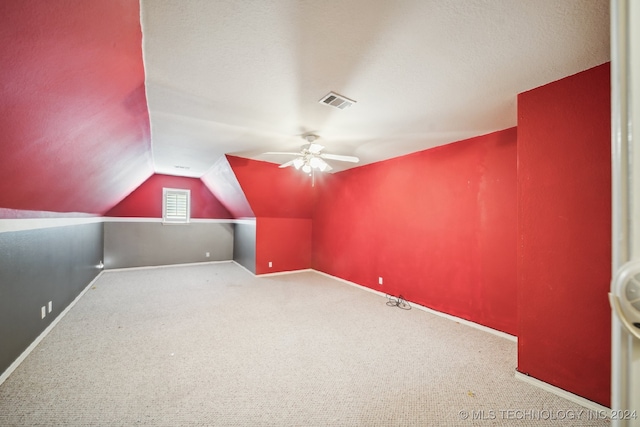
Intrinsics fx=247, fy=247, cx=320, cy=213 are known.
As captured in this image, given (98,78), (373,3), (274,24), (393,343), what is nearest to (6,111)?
(98,78)

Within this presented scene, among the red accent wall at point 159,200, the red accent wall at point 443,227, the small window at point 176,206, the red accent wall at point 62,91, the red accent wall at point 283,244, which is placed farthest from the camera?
the small window at point 176,206

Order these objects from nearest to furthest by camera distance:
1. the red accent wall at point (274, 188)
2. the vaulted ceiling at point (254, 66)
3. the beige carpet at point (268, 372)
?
the vaulted ceiling at point (254, 66) < the beige carpet at point (268, 372) < the red accent wall at point (274, 188)

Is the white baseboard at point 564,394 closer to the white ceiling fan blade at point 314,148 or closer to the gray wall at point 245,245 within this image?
the white ceiling fan blade at point 314,148

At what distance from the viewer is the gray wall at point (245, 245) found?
544 centimetres

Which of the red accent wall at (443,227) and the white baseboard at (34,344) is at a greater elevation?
the red accent wall at (443,227)

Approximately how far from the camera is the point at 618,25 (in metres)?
0.41

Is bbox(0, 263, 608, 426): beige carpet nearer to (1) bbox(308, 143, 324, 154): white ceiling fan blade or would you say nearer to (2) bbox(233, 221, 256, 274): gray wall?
(2) bbox(233, 221, 256, 274): gray wall

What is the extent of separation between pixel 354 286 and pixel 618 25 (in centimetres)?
459

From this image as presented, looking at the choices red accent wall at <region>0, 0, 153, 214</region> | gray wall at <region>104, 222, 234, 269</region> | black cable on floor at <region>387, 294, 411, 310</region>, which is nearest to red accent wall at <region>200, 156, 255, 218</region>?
gray wall at <region>104, 222, 234, 269</region>

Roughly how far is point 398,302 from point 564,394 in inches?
79.0

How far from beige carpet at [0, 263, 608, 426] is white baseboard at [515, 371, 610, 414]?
0.16ft

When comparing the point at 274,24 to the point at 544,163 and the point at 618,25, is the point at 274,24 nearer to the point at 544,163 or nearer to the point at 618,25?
the point at 618,25

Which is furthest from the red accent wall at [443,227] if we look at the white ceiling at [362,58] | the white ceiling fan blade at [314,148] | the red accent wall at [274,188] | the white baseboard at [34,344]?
the white baseboard at [34,344]

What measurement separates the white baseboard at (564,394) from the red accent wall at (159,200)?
22.0 feet
